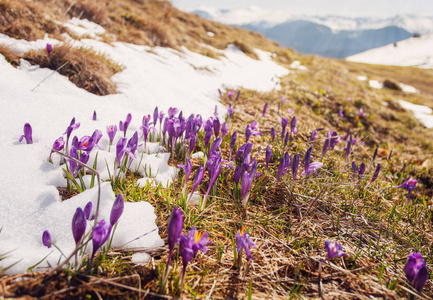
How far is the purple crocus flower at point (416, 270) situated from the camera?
1243 mm

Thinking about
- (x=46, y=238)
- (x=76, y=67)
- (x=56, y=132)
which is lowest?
(x=46, y=238)

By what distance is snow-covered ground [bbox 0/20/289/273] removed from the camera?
1.29m

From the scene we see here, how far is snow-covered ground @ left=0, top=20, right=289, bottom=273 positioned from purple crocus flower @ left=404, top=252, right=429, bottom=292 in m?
1.32

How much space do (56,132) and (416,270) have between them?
268 centimetres

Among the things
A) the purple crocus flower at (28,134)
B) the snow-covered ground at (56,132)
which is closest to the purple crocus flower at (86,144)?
the snow-covered ground at (56,132)

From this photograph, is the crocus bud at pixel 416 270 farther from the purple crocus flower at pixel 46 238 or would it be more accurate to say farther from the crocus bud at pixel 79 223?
the purple crocus flower at pixel 46 238

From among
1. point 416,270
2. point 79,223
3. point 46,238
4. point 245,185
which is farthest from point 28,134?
point 416,270

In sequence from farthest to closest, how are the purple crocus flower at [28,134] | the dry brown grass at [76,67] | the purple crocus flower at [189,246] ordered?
the dry brown grass at [76,67]
the purple crocus flower at [28,134]
the purple crocus flower at [189,246]

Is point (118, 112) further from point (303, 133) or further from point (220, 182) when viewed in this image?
point (303, 133)

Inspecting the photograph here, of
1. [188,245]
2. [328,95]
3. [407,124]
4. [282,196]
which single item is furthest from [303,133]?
[407,124]

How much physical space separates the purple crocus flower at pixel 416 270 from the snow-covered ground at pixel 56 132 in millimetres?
1315

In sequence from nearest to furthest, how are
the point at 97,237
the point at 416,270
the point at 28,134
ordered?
the point at 97,237 < the point at 416,270 < the point at 28,134

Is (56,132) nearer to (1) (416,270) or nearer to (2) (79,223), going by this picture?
(2) (79,223)

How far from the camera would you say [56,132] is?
2.16 m
